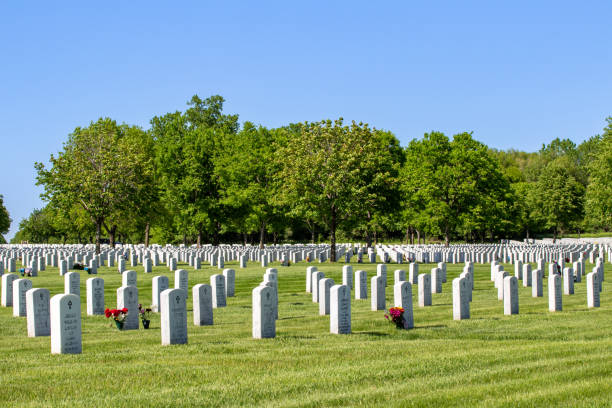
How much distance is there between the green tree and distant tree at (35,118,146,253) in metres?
13.3

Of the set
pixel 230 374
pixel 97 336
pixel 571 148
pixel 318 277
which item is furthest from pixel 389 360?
pixel 571 148

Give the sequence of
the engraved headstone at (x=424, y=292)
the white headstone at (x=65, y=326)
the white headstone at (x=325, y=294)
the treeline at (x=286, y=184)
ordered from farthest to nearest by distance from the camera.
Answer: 1. the treeline at (x=286, y=184)
2. the engraved headstone at (x=424, y=292)
3. the white headstone at (x=325, y=294)
4. the white headstone at (x=65, y=326)

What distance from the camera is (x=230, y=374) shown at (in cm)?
884

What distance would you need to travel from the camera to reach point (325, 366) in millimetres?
9367

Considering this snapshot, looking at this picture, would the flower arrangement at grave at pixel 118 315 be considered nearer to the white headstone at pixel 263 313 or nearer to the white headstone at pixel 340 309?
the white headstone at pixel 263 313

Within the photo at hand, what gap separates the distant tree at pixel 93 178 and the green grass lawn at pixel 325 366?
32.7m

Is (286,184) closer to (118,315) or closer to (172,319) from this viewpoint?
(118,315)

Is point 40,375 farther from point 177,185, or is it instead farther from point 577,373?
point 177,185

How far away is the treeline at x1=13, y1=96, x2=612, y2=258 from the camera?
134 feet

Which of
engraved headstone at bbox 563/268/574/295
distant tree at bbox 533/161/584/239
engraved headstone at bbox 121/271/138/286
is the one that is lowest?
engraved headstone at bbox 563/268/574/295

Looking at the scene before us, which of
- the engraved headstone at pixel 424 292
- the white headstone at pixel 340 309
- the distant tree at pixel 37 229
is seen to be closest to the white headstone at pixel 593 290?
the engraved headstone at pixel 424 292

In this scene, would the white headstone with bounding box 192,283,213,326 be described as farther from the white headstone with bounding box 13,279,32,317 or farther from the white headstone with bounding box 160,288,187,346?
the white headstone with bounding box 13,279,32,317

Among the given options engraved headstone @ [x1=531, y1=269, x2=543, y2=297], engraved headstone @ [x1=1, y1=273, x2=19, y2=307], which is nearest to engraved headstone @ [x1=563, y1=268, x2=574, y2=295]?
engraved headstone @ [x1=531, y1=269, x2=543, y2=297]

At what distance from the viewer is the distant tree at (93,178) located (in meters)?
46.5
